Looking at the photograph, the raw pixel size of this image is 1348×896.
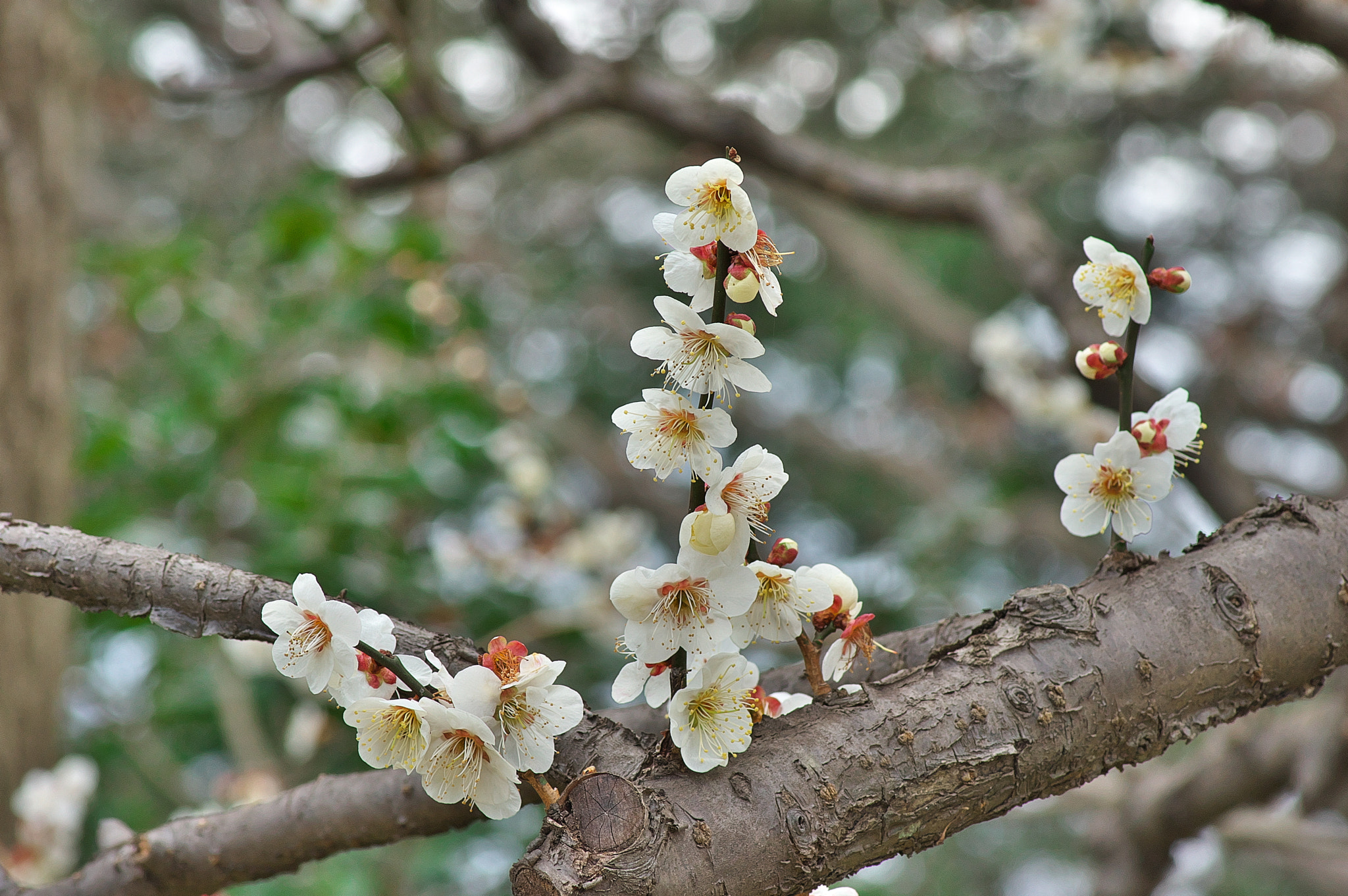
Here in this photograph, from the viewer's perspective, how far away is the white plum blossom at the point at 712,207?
0.73m

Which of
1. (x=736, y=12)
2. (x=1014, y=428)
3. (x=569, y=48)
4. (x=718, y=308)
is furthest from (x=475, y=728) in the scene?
(x=736, y=12)

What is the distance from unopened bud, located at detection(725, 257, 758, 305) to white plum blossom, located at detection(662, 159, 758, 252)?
0.02 m

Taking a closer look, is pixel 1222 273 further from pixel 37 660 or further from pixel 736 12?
pixel 37 660

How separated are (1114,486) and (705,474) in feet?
1.33

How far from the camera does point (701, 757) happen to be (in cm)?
78

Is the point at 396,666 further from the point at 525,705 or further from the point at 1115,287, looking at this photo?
the point at 1115,287

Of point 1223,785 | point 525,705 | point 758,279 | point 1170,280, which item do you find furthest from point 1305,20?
point 525,705

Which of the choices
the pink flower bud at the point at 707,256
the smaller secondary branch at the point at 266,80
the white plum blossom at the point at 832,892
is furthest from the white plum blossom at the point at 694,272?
the smaller secondary branch at the point at 266,80

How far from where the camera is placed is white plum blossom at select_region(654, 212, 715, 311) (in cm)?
78

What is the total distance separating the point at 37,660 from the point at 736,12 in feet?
14.8

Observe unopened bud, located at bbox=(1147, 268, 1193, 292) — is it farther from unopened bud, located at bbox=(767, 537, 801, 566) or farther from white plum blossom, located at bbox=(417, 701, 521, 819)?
white plum blossom, located at bbox=(417, 701, 521, 819)

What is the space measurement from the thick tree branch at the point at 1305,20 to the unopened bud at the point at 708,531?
4.06ft

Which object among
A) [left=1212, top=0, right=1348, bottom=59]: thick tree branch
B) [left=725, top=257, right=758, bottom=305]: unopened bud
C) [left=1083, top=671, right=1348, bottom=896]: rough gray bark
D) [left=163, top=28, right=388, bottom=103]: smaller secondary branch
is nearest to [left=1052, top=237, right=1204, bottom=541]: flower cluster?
[left=725, top=257, right=758, bottom=305]: unopened bud

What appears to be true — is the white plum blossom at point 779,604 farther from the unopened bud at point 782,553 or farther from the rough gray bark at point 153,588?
the rough gray bark at point 153,588
